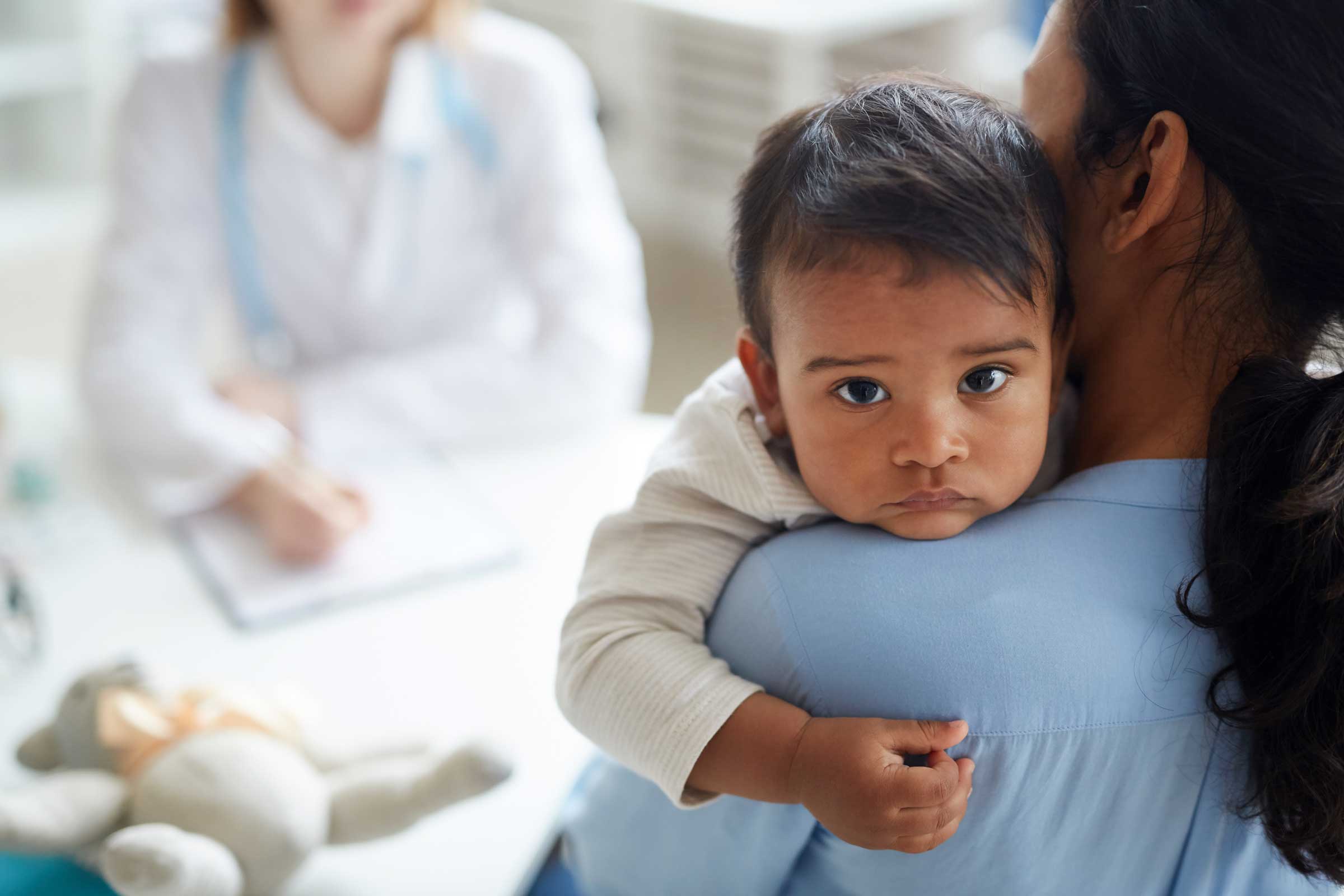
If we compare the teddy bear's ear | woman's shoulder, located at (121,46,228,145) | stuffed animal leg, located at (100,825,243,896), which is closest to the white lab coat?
woman's shoulder, located at (121,46,228,145)

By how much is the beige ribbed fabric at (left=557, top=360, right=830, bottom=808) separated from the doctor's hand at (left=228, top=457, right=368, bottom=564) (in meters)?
0.51

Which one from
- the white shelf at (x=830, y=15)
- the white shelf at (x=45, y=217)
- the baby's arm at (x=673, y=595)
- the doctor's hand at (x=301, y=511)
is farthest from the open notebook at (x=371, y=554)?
the white shelf at (x=45, y=217)

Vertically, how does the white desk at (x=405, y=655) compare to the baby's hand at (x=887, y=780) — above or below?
below

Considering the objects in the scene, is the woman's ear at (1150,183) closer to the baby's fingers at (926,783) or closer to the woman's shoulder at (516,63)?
the baby's fingers at (926,783)

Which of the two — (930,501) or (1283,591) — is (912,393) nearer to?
(930,501)

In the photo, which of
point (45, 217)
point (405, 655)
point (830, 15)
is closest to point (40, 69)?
point (45, 217)

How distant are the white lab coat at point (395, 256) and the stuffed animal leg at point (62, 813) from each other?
596mm

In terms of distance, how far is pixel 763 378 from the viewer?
0.78m

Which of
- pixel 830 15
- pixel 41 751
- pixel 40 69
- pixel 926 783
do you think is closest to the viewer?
pixel 926 783

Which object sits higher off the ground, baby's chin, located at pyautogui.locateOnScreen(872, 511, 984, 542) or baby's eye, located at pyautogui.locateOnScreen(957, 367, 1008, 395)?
baby's eye, located at pyautogui.locateOnScreen(957, 367, 1008, 395)

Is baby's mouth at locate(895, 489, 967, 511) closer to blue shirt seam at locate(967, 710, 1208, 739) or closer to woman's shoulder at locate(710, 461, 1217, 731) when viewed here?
woman's shoulder at locate(710, 461, 1217, 731)

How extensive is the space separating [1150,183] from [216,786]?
0.70 metres

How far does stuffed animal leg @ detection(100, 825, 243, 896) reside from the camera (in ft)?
2.44

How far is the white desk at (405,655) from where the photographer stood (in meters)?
0.91
